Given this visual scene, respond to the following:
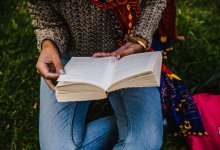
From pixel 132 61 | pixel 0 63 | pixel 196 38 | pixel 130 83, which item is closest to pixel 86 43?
pixel 132 61

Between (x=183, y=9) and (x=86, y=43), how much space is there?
1.38 m

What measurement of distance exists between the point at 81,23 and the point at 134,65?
0.41 meters

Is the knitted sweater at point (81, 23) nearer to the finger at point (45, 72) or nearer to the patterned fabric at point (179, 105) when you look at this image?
the finger at point (45, 72)

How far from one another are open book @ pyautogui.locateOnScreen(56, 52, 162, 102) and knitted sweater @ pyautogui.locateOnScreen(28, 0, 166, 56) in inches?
9.8

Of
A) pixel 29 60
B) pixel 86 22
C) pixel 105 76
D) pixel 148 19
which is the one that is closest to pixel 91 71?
pixel 105 76

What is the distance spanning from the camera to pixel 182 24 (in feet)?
9.56

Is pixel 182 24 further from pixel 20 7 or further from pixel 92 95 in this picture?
pixel 92 95

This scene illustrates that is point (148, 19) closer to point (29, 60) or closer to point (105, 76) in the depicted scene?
point (105, 76)

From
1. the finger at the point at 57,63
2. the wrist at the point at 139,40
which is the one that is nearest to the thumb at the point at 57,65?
the finger at the point at 57,63

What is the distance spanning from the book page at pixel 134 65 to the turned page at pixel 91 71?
3 centimetres

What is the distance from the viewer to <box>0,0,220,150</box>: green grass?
91.7 inches

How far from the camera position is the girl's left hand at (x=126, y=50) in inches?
66.8

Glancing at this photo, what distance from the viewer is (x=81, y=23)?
1788 millimetres

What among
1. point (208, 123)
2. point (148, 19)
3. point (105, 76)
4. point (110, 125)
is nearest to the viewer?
point (105, 76)
